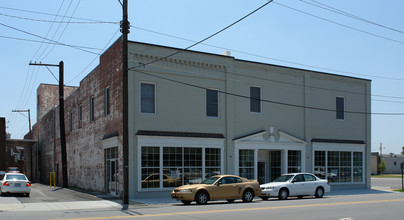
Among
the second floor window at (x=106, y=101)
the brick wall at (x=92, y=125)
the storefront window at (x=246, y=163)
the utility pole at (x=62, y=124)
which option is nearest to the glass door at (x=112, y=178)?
the brick wall at (x=92, y=125)

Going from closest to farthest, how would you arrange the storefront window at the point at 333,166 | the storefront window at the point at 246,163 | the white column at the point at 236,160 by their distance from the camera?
1. the white column at the point at 236,160
2. the storefront window at the point at 246,163
3. the storefront window at the point at 333,166

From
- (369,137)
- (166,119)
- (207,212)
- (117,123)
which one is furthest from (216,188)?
(369,137)

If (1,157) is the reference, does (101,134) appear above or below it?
above

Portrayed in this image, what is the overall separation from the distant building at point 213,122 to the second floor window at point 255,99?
62mm

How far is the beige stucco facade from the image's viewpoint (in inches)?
881

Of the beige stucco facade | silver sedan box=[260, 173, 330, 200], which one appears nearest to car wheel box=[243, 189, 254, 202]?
silver sedan box=[260, 173, 330, 200]

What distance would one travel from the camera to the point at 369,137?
31.4m

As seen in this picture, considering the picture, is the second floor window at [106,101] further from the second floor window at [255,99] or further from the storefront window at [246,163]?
the second floor window at [255,99]

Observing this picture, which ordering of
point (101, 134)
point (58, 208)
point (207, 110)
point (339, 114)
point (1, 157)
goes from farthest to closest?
point (1, 157)
point (339, 114)
point (101, 134)
point (207, 110)
point (58, 208)

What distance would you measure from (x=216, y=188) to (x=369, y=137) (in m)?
17.1

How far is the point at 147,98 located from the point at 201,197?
674cm

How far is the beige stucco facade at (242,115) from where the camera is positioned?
22375 millimetres

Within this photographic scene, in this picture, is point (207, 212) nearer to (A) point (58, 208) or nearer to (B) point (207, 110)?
(A) point (58, 208)

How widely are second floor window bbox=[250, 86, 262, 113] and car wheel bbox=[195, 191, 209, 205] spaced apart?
897 centimetres
